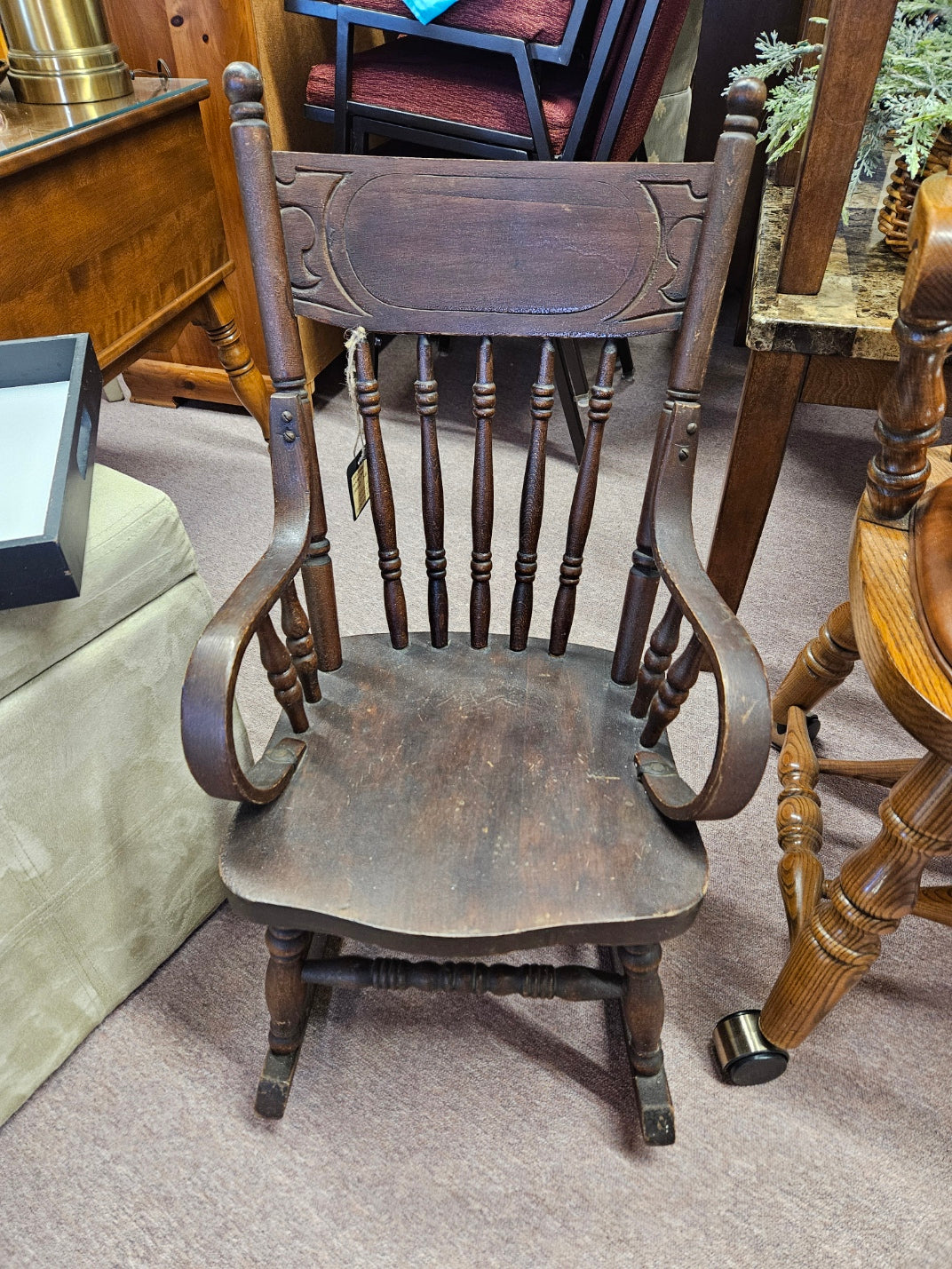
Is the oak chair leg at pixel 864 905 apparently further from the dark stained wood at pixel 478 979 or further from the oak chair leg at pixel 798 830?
the dark stained wood at pixel 478 979

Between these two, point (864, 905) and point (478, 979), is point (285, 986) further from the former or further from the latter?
point (864, 905)

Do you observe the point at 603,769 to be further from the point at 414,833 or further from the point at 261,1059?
the point at 261,1059

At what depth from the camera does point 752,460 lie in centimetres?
138

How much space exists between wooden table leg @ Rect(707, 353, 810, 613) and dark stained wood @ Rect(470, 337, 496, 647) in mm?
463

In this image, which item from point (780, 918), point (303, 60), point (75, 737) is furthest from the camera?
point (303, 60)

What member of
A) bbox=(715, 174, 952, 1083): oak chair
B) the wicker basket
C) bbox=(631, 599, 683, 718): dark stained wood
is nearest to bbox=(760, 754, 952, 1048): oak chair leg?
bbox=(715, 174, 952, 1083): oak chair

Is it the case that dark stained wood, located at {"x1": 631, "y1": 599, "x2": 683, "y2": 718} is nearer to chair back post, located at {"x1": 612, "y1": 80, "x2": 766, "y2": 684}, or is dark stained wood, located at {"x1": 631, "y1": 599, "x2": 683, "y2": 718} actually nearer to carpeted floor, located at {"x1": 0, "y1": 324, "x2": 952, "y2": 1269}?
chair back post, located at {"x1": 612, "y1": 80, "x2": 766, "y2": 684}

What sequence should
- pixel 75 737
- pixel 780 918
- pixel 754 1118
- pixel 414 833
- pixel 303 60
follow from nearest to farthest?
pixel 414 833
pixel 75 737
pixel 754 1118
pixel 780 918
pixel 303 60

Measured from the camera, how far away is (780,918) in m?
1.29

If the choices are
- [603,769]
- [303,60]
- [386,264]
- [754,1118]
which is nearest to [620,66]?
[303,60]

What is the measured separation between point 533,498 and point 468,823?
382 mm

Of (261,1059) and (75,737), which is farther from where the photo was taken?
(261,1059)

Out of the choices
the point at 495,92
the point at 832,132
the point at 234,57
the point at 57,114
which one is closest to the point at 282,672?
the point at 832,132

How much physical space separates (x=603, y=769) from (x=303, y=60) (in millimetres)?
1840
